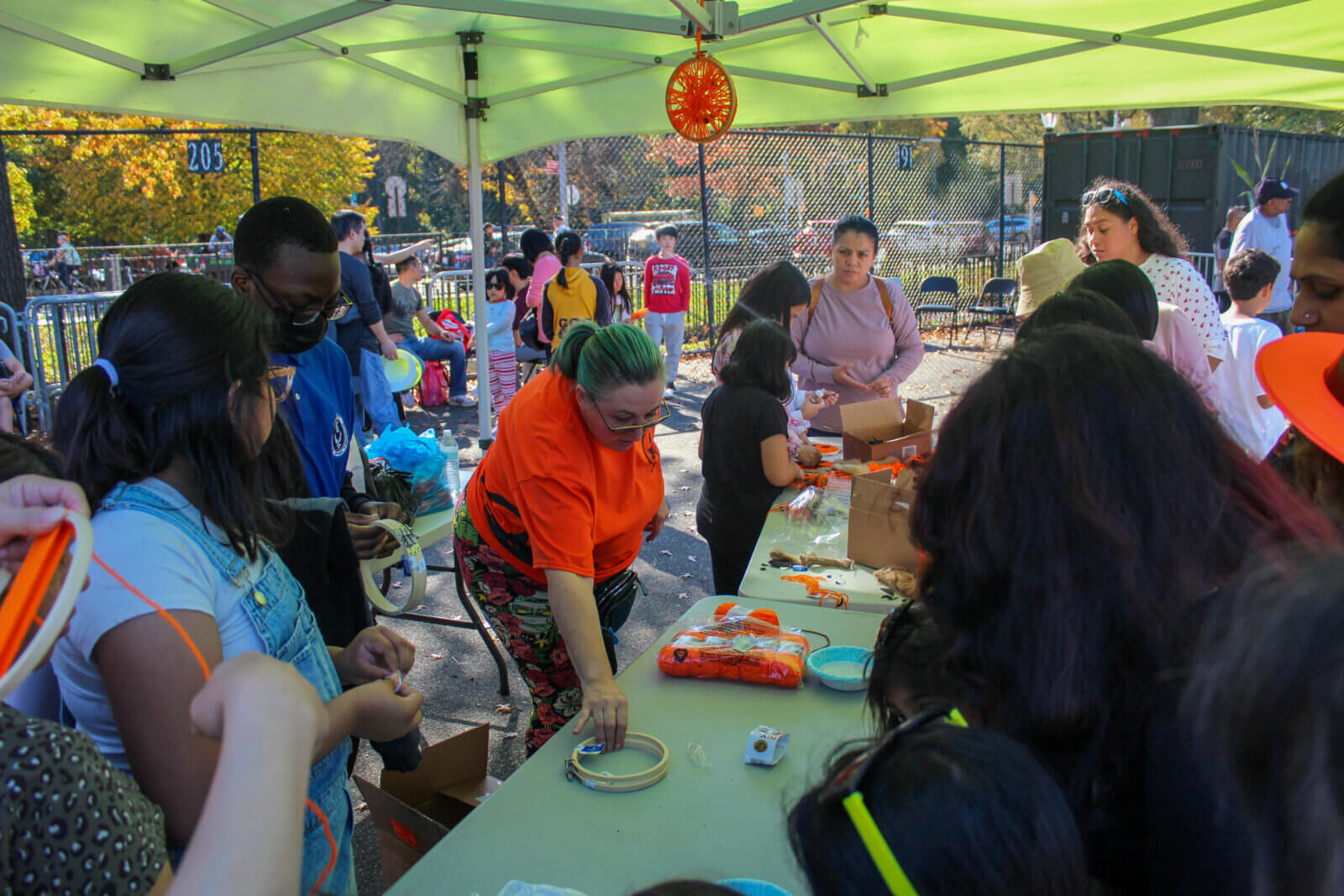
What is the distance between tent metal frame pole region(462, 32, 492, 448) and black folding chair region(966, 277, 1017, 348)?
7.31 m

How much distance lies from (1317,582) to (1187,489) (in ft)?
1.28

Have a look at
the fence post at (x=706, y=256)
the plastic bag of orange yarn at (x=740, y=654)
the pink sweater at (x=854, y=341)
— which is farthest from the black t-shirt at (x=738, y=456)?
the fence post at (x=706, y=256)

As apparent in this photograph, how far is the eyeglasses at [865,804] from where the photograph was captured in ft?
2.14

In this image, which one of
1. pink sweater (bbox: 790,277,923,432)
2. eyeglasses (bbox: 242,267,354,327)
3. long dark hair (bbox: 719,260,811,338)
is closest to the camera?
eyeglasses (bbox: 242,267,354,327)

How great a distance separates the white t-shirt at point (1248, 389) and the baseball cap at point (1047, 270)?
710 millimetres

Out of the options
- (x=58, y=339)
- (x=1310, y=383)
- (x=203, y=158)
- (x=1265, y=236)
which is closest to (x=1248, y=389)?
(x=1310, y=383)

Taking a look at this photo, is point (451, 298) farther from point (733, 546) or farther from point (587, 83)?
point (733, 546)

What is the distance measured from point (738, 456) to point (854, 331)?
52.9 inches

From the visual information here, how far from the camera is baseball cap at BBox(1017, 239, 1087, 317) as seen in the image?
3.52 m

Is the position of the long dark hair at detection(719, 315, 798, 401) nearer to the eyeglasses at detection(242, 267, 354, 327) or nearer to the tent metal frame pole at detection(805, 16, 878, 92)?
the eyeglasses at detection(242, 267, 354, 327)

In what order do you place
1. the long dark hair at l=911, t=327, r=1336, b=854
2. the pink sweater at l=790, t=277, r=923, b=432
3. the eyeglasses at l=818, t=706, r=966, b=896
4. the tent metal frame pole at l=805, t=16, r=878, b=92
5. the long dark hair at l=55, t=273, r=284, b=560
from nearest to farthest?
the eyeglasses at l=818, t=706, r=966, b=896, the long dark hair at l=911, t=327, r=1336, b=854, the long dark hair at l=55, t=273, r=284, b=560, the pink sweater at l=790, t=277, r=923, b=432, the tent metal frame pole at l=805, t=16, r=878, b=92

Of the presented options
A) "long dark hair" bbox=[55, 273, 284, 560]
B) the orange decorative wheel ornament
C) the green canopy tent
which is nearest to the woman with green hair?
"long dark hair" bbox=[55, 273, 284, 560]

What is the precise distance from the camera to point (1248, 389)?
11.9ft

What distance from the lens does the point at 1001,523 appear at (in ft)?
3.07
